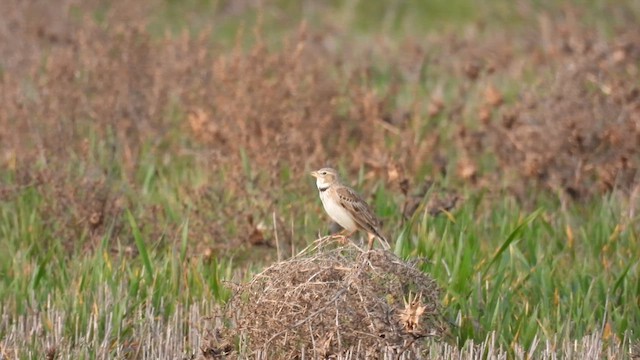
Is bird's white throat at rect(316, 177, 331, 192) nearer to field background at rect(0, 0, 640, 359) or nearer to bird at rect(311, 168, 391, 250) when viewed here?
bird at rect(311, 168, 391, 250)

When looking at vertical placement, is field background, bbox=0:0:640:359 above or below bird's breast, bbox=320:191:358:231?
below

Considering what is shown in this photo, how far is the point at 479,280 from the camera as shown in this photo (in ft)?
22.4

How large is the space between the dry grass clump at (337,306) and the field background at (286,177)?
1.00 ft

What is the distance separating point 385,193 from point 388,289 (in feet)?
10.4

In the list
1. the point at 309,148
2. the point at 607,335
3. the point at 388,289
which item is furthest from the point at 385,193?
the point at 388,289

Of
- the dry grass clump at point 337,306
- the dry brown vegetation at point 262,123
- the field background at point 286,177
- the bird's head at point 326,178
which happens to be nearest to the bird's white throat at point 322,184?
the bird's head at point 326,178

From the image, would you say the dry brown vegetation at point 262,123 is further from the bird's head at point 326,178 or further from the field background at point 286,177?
the bird's head at point 326,178

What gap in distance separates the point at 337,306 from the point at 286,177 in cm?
365

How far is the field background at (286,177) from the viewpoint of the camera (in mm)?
6660

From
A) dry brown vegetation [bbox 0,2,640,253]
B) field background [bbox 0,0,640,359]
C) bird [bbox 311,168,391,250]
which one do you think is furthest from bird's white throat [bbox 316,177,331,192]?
dry brown vegetation [bbox 0,2,640,253]

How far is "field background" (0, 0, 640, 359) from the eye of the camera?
6660 mm

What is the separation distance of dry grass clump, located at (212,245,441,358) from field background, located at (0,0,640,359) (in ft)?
1.00

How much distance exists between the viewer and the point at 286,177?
29.3 feet

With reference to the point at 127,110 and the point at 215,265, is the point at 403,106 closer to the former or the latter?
the point at 127,110
